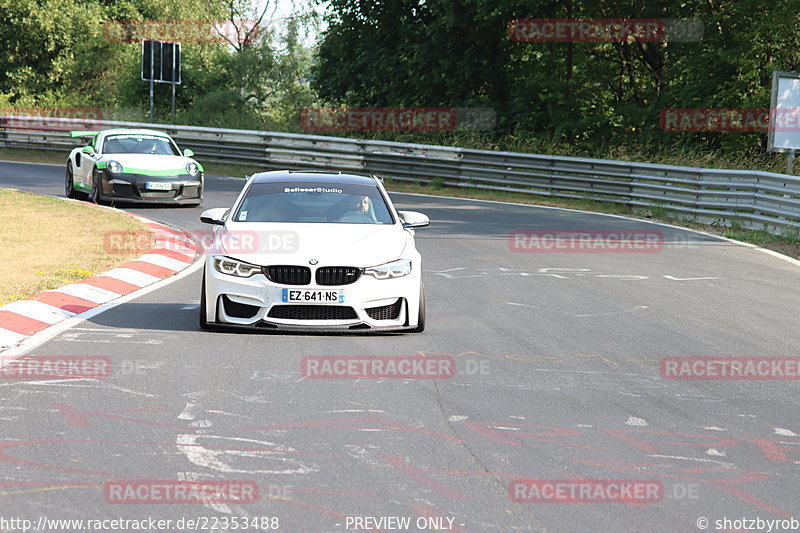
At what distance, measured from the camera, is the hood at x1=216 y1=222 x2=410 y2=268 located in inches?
350

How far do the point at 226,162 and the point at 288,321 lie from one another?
2310 centimetres

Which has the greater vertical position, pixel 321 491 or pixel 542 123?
pixel 542 123

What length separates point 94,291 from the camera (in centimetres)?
1134

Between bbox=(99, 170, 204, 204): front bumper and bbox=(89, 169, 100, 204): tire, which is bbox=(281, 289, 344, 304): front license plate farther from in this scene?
bbox=(89, 169, 100, 204): tire

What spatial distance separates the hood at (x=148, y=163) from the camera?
20.4m

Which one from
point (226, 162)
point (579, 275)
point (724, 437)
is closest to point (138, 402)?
point (724, 437)

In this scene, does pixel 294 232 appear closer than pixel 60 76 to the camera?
Yes

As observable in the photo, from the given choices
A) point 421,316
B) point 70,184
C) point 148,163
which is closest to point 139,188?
point 148,163

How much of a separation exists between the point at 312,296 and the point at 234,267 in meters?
0.72

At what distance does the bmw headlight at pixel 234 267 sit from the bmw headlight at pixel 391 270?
0.95 m

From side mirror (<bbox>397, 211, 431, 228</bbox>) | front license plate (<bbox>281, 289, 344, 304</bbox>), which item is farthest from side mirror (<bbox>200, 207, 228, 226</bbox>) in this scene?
side mirror (<bbox>397, 211, 431, 228</bbox>)

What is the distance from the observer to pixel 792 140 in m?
21.0

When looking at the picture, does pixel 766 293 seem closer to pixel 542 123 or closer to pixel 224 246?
pixel 224 246

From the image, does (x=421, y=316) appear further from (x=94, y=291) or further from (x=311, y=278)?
(x=94, y=291)
